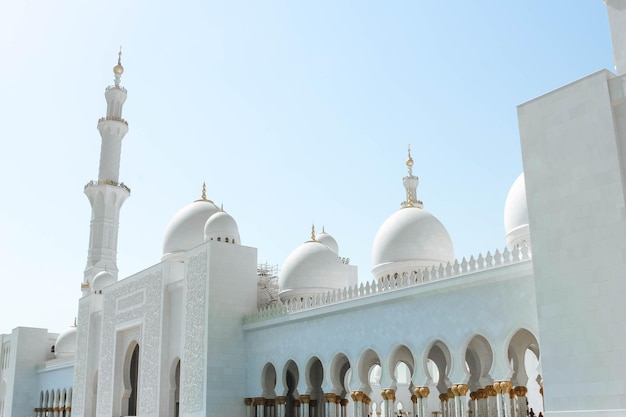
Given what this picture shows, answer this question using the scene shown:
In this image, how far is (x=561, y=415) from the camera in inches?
298

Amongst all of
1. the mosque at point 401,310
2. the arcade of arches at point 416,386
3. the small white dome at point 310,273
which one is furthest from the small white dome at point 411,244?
the arcade of arches at point 416,386

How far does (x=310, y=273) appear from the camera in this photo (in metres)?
15.1

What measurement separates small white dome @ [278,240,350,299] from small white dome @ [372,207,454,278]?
46.9 inches

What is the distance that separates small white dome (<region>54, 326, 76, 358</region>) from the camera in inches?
1006

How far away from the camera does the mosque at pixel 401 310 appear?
7.64 m

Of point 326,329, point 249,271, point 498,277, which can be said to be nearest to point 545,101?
point 498,277

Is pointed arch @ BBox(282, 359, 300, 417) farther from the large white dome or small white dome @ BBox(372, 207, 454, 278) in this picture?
the large white dome

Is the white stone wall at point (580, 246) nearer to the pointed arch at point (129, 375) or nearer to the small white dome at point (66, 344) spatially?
the pointed arch at point (129, 375)

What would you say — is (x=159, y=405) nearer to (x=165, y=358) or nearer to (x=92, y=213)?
(x=165, y=358)

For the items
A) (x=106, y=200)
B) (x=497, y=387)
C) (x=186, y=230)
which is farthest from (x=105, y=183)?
(x=497, y=387)

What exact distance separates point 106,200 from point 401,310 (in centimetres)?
1505

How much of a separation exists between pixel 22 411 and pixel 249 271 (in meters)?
15.4

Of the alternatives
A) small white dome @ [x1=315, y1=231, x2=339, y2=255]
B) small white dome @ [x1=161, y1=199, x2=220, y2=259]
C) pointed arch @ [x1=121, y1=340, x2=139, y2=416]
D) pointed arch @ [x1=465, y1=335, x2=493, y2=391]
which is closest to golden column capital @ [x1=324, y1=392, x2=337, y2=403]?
pointed arch @ [x1=465, y1=335, x2=493, y2=391]

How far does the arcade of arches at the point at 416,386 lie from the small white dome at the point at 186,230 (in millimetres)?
4615
